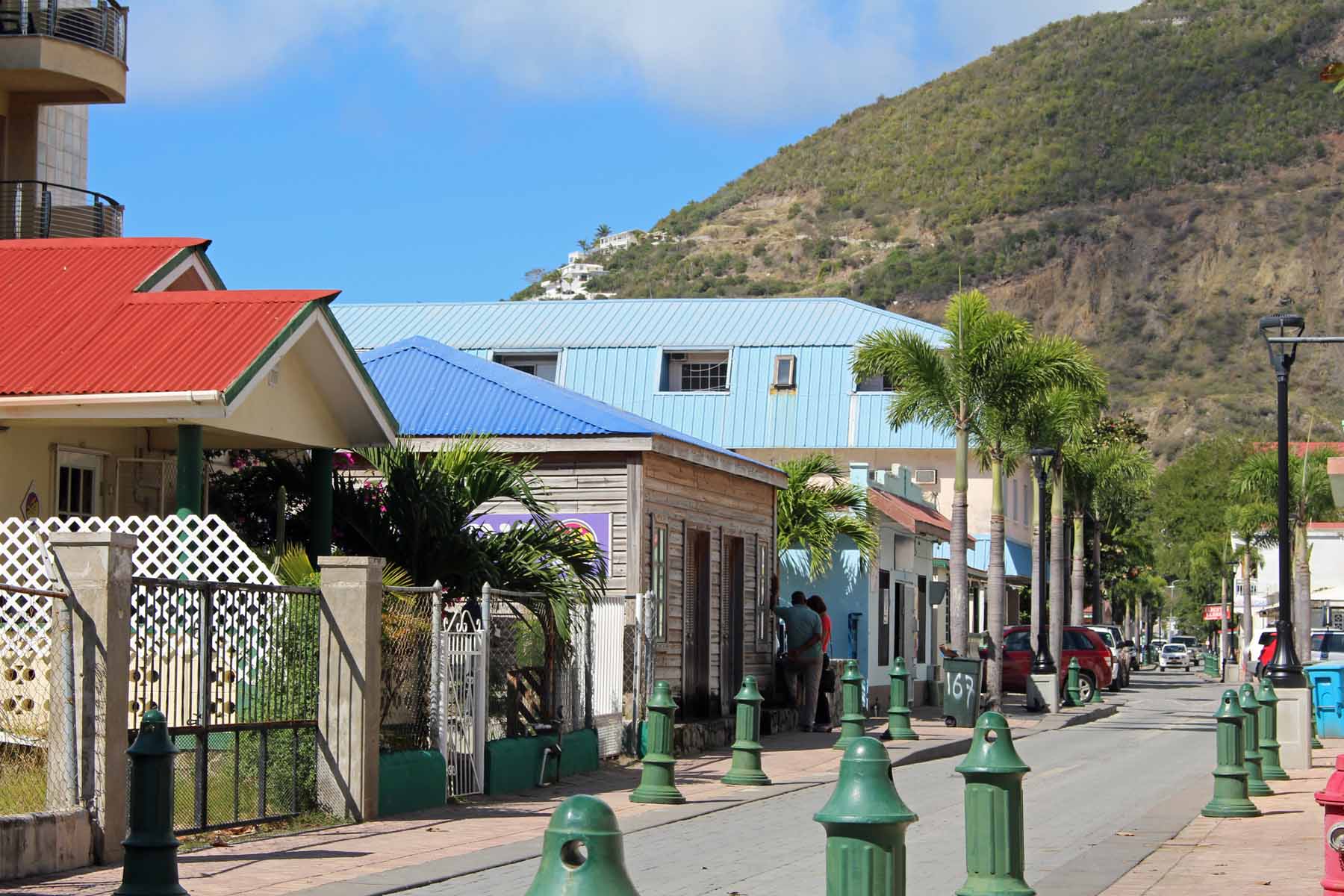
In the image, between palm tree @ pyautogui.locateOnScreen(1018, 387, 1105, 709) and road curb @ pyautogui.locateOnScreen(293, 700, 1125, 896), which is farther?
palm tree @ pyautogui.locateOnScreen(1018, 387, 1105, 709)

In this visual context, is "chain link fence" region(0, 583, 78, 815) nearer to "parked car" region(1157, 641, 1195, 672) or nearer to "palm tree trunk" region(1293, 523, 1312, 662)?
"palm tree trunk" region(1293, 523, 1312, 662)

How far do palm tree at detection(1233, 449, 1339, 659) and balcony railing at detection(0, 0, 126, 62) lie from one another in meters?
36.5

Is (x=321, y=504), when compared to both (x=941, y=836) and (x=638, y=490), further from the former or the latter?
(x=941, y=836)

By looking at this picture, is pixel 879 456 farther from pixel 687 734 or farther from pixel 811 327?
pixel 687 734

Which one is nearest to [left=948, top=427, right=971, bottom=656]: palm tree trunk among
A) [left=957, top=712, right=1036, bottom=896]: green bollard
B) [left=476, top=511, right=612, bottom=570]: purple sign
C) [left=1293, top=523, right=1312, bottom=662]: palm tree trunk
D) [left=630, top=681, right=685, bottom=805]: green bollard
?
[left=476, top=511, right=612, bottom=570]: purple sign

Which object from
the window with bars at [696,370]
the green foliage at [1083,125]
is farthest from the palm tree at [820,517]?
the green foliage at [1083,125]

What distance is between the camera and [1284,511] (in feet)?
70.9

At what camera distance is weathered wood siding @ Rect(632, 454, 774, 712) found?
21500mm

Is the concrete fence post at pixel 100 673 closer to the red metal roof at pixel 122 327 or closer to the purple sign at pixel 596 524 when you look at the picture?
the red metal roof at pixel 122 327

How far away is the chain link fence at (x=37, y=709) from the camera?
10.8m

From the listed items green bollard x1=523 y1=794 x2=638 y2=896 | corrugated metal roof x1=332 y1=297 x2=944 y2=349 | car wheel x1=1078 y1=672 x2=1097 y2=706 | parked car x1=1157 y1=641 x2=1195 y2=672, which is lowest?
parked car x1=1157 y1=641 x2=1195 y2=672

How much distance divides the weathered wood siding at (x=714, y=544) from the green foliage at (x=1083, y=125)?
4914 inches

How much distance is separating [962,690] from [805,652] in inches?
159

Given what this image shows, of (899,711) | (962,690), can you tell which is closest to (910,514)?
(962,690)
